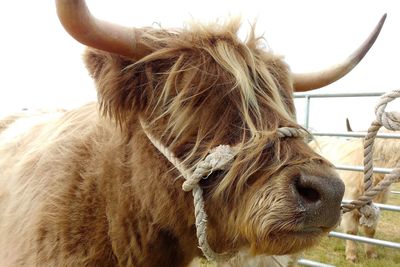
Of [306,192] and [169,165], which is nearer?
[306,192]

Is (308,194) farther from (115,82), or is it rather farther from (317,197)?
(115,82)

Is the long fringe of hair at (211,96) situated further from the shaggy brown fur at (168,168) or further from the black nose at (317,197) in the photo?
the black nose at (317,197)

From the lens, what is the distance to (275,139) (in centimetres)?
206

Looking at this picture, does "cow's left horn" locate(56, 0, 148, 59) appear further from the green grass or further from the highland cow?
the green grass

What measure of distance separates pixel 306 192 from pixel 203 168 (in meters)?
0.49

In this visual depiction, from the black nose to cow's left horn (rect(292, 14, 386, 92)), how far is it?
124 cm

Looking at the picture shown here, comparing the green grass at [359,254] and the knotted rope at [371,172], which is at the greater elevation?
the knotted rope at [371,172]

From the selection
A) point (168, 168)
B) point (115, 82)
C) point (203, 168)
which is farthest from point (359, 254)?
point (115, 82)

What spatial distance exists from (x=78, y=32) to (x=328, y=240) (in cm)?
765

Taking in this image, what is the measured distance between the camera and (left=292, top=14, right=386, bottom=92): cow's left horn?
111 inches

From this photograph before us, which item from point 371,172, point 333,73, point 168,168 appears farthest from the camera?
point 333,73

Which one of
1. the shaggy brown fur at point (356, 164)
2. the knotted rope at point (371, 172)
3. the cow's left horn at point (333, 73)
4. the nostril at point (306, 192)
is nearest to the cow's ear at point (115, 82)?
the nostril at point (306, 192)

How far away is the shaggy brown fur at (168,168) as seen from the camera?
6.60 ft

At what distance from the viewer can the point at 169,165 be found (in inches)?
92.0
